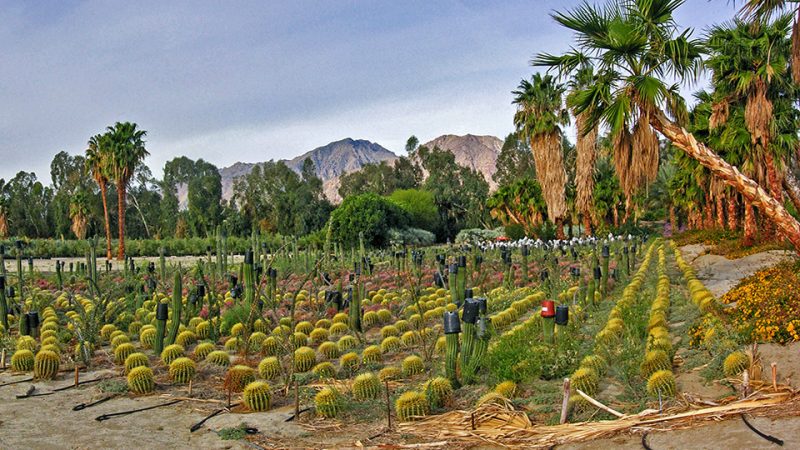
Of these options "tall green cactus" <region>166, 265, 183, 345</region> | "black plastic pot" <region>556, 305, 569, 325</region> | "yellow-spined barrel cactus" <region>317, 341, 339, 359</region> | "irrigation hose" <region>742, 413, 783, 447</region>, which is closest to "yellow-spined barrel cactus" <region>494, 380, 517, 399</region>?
"black plastic pot" <region>556, 305, 569, 325</region>

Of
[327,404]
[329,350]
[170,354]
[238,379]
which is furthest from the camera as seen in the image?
[329,350]

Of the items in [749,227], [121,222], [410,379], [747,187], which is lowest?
[410,379]

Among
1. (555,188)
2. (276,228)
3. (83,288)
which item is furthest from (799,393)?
(276,228)

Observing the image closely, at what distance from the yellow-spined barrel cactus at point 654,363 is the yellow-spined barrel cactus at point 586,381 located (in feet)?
2.29

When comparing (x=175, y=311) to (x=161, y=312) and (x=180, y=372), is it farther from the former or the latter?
(x=180, y=372)

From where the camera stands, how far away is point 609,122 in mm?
10203

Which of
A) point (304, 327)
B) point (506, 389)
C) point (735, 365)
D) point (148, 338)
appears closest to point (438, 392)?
point (506, 389)

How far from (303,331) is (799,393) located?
21.8 feet

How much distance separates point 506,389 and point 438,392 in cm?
63

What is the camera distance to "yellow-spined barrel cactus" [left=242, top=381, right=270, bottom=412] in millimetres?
6234

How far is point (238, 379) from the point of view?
6.95 metres

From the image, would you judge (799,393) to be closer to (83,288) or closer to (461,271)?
(461,271)

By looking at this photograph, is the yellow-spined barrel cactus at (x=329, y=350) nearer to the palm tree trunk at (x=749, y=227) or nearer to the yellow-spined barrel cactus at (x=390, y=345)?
the yellow-spined barrel cactus at (x=390, y=345)

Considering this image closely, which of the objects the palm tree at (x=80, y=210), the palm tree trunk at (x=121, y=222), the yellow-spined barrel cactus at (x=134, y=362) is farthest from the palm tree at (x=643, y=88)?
the palm tree at (x=80, y=210)
